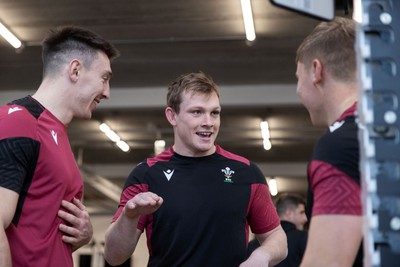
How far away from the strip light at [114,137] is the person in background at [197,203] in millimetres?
9090

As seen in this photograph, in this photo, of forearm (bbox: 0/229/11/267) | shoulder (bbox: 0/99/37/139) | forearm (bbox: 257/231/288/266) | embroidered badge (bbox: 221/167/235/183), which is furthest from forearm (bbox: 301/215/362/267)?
embroidered badge (bbox: 221/167/235/183)

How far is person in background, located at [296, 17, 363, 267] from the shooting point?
1.71 m

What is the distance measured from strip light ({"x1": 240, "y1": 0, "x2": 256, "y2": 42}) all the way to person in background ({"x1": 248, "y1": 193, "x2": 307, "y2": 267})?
2.46 metres

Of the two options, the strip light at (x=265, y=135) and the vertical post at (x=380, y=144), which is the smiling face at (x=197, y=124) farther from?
the strip light at (x=265, y=135)

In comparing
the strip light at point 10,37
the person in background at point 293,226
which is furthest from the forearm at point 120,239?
the strip light at point 10,37

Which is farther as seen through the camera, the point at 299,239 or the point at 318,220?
the point at 299,239

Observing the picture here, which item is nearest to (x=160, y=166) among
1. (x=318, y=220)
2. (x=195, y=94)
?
(x=195, y=94)

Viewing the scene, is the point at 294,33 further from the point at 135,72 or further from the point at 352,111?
the point at 352,111

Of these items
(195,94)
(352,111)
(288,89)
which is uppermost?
(288,89)

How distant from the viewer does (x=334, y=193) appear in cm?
176

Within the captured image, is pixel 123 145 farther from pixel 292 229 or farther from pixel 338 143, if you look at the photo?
pixel 338 143

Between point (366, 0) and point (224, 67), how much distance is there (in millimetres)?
9347

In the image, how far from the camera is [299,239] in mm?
5824

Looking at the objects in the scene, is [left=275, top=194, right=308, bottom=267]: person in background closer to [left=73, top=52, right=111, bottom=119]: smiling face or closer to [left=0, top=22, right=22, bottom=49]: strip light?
[left=73, top=52, right=111, bottom=119]: smiling face
